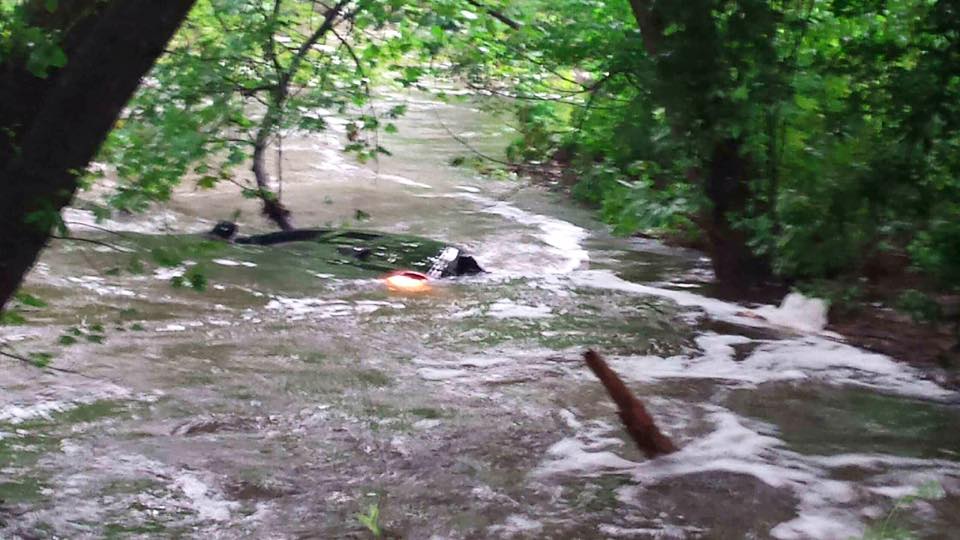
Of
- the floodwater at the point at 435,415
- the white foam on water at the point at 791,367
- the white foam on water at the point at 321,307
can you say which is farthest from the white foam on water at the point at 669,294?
the white foam on water at the point at 321,307

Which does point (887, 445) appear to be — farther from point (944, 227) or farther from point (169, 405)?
point (169, 405)

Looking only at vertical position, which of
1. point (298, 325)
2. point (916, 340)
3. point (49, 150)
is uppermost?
point (49, 150)

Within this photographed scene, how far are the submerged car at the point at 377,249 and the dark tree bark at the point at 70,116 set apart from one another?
7.79 metres

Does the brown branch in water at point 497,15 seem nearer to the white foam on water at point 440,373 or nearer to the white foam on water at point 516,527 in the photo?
the white foam on water at point 440,373

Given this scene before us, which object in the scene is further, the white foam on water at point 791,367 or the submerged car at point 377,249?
the submerged car at point 377,249

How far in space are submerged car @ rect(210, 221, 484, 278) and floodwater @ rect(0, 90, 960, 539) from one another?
0.41m

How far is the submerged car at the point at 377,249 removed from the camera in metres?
11.6

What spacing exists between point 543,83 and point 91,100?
9727 millimetres

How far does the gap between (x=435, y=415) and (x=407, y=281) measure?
4529 millimetres

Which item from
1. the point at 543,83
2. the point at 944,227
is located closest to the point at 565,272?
the point at 543,83

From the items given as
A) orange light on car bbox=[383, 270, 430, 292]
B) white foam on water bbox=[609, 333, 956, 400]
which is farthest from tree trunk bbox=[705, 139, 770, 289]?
orange light on car bbox=[383, 270, 430, 292]

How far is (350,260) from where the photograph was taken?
11953 mm

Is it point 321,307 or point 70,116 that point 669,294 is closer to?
point 321,307

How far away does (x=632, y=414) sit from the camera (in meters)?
5.39
